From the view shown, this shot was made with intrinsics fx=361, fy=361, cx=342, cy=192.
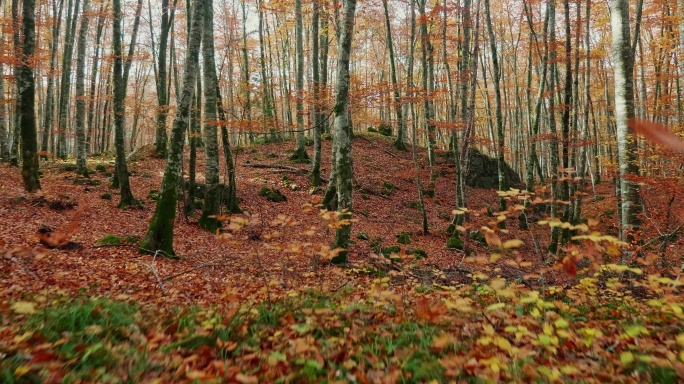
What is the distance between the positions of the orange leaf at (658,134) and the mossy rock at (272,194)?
13.3 metres

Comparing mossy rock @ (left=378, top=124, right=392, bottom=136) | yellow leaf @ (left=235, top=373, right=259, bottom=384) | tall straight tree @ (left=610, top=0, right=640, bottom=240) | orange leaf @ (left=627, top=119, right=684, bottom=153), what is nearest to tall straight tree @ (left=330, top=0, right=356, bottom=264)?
tall straight tree @ (left=610, top=0, right=640, bottom=240)

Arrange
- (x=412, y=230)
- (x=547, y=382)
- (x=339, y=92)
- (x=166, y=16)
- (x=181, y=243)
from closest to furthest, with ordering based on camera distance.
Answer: (x=547, y=382), (x=339, y=92), (x=181, y=243), (x=166, y=16), (x=412, y=230)

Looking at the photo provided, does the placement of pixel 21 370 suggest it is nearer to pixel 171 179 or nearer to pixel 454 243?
pixel 171 179

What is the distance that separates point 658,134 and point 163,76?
650 inches

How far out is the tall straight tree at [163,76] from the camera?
40.7 ft

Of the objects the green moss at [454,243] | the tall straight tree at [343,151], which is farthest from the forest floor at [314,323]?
the green moss at [454,243]

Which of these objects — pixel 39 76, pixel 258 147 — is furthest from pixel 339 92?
pixel 39 76

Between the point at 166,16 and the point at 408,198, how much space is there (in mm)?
12644

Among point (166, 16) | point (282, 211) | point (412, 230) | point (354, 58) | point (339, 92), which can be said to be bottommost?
point (412, 230)

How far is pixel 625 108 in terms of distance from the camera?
6176mm

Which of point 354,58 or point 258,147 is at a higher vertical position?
point 354,58

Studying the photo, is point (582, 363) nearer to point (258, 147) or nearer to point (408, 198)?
point (408, 198)

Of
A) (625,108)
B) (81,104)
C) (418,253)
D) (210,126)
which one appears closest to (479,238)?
(418,253)

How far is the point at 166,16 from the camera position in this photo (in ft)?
40.9
